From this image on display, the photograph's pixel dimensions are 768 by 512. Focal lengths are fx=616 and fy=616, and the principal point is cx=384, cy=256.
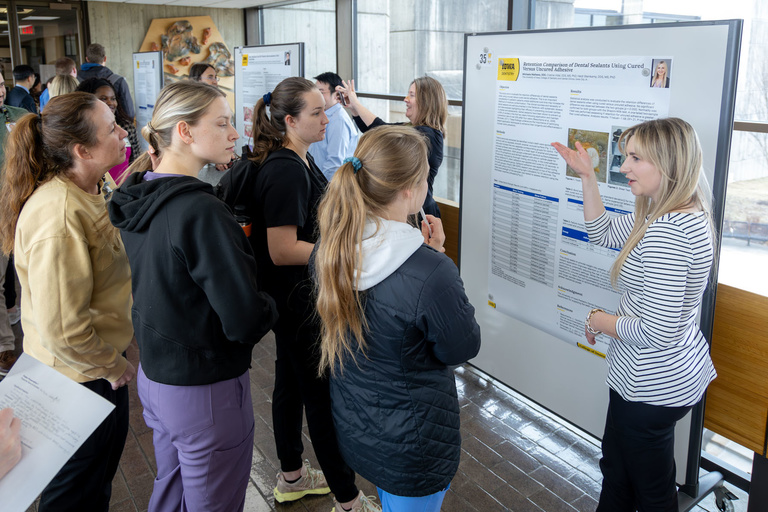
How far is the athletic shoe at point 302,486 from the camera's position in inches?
103

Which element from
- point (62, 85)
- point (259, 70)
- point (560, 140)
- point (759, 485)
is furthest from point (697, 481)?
point (62, 85)

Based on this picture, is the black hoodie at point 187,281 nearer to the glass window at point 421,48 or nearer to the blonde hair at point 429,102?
the blonde hair at point 429,102

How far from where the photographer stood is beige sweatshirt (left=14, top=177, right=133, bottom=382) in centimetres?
178

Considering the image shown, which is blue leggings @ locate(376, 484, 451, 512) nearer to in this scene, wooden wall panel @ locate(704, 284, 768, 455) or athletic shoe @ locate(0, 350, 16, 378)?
wooden wall panel @ locate(704, 284, 768, 455)

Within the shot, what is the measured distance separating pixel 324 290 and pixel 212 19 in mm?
8831

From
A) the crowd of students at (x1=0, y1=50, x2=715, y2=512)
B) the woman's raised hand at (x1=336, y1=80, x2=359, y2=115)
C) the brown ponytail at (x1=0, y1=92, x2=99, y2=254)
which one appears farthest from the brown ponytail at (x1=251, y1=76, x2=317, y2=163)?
the woman's raised hand at (x1=336, y1=80, x2=359, y2=115)

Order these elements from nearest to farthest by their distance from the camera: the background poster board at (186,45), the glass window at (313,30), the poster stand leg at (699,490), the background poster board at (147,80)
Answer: the poster stand leg at (699,490)
the glass window at (313,30)
the background poster board at (147,80)
the background poster board at (186,45)

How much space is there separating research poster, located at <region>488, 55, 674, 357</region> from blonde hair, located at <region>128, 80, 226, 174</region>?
1474 mm

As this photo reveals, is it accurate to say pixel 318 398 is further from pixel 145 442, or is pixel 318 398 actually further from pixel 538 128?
pixel 538 128

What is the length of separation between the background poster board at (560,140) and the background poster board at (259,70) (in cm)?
177

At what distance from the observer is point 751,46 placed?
270 cm

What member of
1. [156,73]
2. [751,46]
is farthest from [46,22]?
[751,46]

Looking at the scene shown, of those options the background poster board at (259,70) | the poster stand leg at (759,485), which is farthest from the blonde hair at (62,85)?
the poster stand leg at (759,485)

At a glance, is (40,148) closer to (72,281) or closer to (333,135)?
(72,281)
